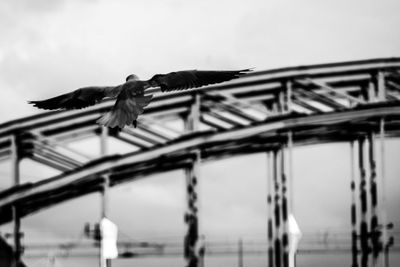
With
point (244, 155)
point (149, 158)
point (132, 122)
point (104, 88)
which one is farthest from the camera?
point (244, 155)

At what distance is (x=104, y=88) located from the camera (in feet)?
33.1

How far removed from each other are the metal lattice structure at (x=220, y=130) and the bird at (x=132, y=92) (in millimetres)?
17170

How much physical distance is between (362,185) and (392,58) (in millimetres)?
3862

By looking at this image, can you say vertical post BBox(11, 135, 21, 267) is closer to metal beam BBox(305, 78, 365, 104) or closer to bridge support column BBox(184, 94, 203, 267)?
bridge support column BBox(184, 94, 203, 267)

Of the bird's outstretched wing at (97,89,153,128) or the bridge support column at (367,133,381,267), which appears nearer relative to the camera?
the bird's outstretched wing at (97,89,153,128)

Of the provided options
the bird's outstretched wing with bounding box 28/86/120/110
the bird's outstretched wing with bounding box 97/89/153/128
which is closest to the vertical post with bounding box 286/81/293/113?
the bird's outstretched wing with bounding box 28/86/120/110

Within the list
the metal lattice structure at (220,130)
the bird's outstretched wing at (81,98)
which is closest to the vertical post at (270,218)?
the metal lattice structure at (220,130)

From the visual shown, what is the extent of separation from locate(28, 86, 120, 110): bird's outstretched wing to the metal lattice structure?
1663cm

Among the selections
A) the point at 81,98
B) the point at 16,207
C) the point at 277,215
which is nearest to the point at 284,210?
the point at 277,215

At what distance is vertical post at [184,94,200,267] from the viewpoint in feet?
94.1

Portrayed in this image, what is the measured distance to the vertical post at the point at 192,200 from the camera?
2869cm

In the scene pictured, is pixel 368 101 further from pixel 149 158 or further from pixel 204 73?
pixel 204 73

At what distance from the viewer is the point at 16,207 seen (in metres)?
29.8

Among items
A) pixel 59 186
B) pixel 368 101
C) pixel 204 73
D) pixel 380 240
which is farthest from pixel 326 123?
pixel 204 73
